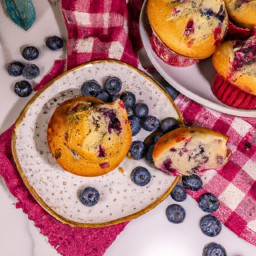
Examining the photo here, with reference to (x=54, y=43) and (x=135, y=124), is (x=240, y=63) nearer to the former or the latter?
(x=135, y=124)

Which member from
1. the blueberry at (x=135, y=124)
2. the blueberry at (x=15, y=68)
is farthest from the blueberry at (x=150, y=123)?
the blueberry at (x=15, y=68)

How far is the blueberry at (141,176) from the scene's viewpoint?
4.23 ft

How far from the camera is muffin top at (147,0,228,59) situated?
1253mm

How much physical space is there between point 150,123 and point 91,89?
173 millimetres

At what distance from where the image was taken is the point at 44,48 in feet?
4.89

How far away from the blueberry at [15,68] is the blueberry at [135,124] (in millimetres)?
342

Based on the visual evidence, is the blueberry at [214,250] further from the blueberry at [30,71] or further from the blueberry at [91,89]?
the blueberry at [30,71]

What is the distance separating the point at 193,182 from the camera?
1330mm

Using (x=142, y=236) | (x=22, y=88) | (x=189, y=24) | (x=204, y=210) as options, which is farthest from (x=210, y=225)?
(x=22, y=88)

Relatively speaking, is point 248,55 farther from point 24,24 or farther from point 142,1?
point 24,24

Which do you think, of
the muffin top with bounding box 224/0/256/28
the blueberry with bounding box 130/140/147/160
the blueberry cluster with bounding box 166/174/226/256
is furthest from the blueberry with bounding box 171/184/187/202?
the muffin top with bounding box 224/0/256/28

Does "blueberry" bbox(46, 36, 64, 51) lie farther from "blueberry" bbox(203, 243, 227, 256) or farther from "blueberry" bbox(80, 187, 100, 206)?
"blueberry" bbox(203, 243, 227, 256)

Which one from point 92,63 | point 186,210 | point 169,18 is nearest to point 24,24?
point 92,63

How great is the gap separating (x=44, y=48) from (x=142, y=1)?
0.31 meters
